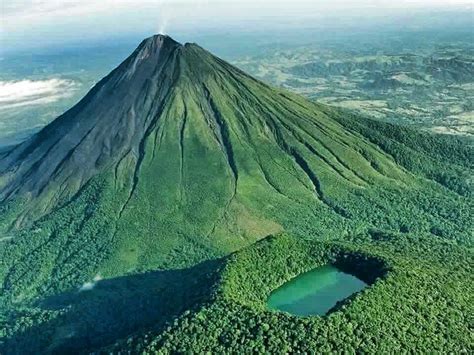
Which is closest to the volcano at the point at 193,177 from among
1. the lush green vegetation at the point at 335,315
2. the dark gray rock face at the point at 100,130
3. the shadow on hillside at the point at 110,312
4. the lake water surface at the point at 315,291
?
the dark gray rock face at the point at 100,130

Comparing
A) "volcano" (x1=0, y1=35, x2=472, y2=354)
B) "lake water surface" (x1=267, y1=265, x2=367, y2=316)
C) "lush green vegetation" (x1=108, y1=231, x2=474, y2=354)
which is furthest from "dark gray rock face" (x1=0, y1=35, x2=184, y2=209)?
"lake water surface" (x1=267, y1=265, x2=367, y2=316)

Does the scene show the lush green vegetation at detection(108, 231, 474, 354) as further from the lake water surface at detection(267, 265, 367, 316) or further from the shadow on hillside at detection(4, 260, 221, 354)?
the shadow on hillside at detection(4, 260, 221, 354)

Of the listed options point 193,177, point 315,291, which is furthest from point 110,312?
point 193,177

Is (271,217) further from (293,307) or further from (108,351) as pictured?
(108,351)

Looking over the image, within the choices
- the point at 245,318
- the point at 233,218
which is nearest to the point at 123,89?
the point at 233,218

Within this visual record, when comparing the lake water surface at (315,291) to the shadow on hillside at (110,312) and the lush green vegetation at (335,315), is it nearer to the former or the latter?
the lush green vegetation at (335,315)
